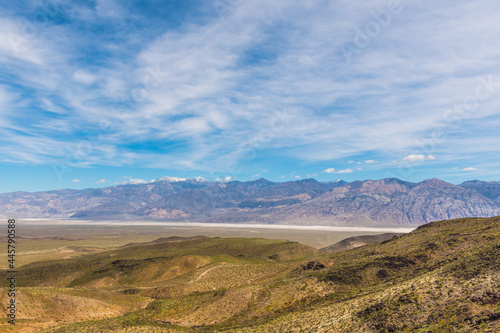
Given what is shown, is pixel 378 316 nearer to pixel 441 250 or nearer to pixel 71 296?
pixel 441 250

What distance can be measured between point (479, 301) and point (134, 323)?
4364 cm

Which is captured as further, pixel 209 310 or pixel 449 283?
pixel 209 310

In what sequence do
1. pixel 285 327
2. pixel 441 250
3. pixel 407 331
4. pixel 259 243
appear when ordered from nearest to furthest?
pixel 407 331 < pixel 285 327 < pixel 441 250 < pixel 259 243

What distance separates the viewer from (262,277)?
66438mm

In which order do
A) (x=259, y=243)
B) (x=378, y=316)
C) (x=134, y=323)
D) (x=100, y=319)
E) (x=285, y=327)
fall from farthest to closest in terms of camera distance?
(x=259, y=243)
(x=100, y=319)
(x=134, y=323)
(x=285, y=327)
(x=378, y=316)

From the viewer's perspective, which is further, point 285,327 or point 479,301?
point 285,327

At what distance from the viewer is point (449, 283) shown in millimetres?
33875

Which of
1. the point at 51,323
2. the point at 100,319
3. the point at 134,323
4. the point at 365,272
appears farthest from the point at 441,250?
the point at 51,323

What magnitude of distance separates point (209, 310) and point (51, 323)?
23.6 metres

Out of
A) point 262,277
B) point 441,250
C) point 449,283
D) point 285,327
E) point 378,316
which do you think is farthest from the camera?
point 262,277

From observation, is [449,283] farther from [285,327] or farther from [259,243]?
[259,243]

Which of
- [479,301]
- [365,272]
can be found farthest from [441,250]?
[479,301]

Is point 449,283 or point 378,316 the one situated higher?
point 449,283

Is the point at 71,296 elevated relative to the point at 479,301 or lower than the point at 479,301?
lower
